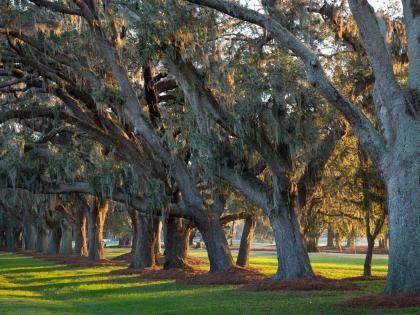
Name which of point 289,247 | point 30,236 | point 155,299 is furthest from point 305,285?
point 30,236

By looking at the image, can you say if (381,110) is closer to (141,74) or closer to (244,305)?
(244,305)

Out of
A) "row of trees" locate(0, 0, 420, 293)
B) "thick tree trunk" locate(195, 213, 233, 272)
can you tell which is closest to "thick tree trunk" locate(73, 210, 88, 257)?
"row of trees" locate(0, 0, 420, 293)

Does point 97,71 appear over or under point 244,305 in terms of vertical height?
over

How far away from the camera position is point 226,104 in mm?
17094

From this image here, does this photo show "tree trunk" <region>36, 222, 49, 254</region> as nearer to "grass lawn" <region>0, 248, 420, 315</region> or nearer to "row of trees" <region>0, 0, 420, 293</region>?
"grass lawn" <region>0, 248, 420, 315</region>

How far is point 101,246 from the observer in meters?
37.1

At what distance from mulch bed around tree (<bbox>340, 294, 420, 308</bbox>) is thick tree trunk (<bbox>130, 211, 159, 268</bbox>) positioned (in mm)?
17718

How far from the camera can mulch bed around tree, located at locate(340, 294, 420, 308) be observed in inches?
419

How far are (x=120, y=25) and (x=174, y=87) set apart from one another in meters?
4.68

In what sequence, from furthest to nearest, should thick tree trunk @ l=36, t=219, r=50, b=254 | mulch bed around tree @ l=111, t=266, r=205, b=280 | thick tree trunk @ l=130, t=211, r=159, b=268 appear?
1. thick tree trunk @ l=36, t=219, r=50, b=254
2. thick tree trunk @ l=130, t=211, r=159, b=268
3. mulch bed around tree @ l=111, t=266, r=205, b=280

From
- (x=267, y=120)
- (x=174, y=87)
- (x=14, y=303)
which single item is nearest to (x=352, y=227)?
(x=174, y=87)

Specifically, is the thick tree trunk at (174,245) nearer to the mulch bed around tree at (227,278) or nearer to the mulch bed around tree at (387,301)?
the mulch bed around tree at (227,278)

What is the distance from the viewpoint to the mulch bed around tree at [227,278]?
64.0ft

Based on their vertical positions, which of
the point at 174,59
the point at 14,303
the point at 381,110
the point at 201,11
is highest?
the point at 201,11
